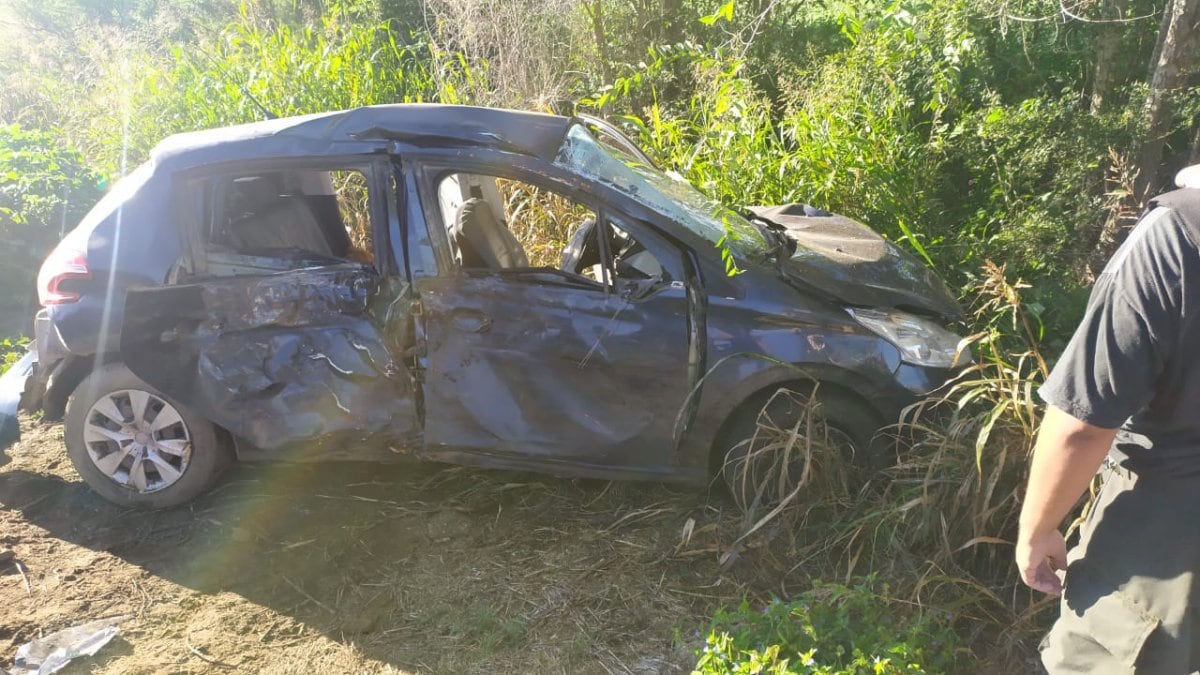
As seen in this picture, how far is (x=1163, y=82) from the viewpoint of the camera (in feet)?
16.6

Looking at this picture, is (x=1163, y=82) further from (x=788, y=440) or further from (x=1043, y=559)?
(x=1043, y=559)

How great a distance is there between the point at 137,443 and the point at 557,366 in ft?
6.79

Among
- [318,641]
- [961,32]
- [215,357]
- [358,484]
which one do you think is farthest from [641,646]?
[961,32]

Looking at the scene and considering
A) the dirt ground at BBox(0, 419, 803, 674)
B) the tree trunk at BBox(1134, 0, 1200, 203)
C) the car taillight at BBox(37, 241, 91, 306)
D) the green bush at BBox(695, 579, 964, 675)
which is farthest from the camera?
the tree trunk at BBox(1134, 0, 1200, 203)

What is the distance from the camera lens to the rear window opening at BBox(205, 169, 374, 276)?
3549 mm

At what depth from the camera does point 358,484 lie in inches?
159

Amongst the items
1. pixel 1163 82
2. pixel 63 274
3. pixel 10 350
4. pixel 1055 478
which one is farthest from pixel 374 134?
pixel 1163 82

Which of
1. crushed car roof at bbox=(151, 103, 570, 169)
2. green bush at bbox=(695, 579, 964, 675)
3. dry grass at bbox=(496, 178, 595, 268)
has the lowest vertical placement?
green bush at bbox=(695, 579, 964, 675)

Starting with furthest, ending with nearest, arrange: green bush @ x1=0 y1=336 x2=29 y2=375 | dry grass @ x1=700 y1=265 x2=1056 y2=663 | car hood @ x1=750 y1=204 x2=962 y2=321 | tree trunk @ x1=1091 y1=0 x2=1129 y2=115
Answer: tree trunk @ x1=1091 y1=0 x2=1129 y2=115
green bush @ x1=0 y1=336 x2=29 y2=375
car hood @ x1=750 y1=204 x2=962 y2=321
dry grass @ x1=700 y1=265 x2=1056 y2=663

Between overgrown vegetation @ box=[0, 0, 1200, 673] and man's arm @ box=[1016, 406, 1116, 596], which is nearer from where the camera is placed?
man's arm @ box=[1016, 406, 1116, 596]

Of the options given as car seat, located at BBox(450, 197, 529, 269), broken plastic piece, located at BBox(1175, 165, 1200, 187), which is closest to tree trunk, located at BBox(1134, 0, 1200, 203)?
car seat, located at BBox(450, 197, 529, 269)

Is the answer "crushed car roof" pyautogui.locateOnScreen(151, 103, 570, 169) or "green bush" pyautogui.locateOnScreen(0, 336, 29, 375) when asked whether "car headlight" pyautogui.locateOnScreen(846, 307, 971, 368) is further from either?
"green bush" pyautogui.locateOnScreen(0, 336, 29, 375)

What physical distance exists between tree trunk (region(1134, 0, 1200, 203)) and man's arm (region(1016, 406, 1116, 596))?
14.5 feet

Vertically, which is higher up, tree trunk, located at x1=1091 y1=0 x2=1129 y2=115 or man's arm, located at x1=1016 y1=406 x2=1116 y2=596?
tree trunk, located at x1=1091 y1=0 x2=1129 y2=115
